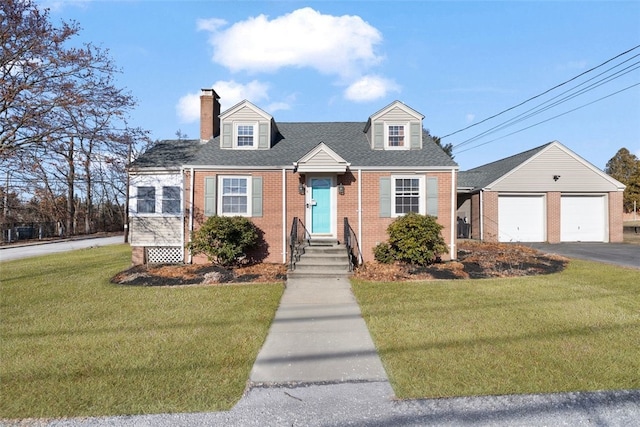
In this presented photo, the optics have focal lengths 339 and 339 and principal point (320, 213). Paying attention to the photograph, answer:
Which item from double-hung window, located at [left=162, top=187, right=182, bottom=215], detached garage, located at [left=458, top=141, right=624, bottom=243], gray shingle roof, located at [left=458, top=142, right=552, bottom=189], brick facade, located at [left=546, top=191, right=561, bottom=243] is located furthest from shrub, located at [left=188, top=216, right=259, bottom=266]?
brick facade, located at [left=546, top=191, right=561, bottom=243]

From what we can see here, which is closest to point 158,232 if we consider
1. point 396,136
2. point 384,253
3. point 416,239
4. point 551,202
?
point 384,253

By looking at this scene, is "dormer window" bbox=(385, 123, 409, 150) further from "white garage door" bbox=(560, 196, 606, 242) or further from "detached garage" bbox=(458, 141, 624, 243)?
"white garage door" bbox=(560, 196, 606, 242)

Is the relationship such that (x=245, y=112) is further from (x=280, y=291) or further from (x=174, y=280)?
(x=280, y=291)

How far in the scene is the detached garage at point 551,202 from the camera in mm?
18516

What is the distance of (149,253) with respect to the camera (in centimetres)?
1219

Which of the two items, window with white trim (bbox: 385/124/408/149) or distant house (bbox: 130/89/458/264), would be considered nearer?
distant house (bbox: 130/89/458/264)

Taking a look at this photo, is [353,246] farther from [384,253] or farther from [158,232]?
[158,232]

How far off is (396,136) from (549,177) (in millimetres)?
11196

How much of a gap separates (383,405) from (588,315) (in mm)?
4836

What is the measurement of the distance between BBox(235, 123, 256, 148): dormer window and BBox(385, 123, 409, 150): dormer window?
5.08 meters

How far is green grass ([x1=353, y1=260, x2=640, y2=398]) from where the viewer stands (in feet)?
11.9

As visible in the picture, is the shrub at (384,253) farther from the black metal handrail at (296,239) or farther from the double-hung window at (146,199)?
the double-hung window at (146,199)

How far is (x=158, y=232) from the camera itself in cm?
1188

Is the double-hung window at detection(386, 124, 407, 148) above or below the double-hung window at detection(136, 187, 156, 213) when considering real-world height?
above
